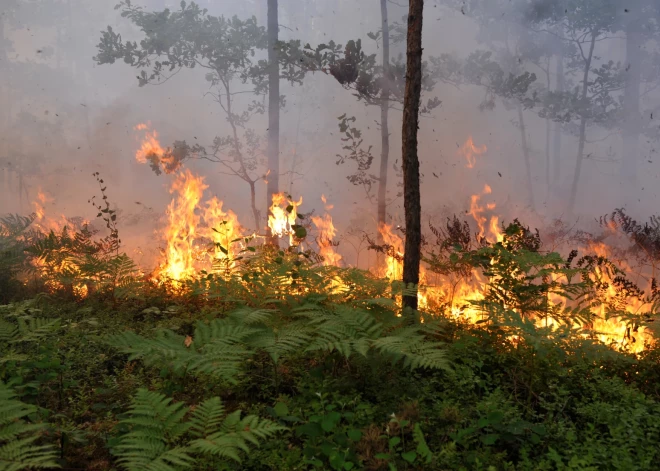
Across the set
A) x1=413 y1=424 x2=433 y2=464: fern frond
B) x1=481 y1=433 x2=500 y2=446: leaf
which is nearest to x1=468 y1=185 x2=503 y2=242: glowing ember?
x1=481 y1=433 x2=500 y2=446: leaf

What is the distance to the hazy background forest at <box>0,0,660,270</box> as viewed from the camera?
2305 cm

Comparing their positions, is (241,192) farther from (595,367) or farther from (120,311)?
(595,367)

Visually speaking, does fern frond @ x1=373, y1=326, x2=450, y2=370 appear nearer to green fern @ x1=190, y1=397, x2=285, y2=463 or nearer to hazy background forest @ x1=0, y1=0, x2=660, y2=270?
green fern @ x1=190, y1=397, x2=285, y2=463

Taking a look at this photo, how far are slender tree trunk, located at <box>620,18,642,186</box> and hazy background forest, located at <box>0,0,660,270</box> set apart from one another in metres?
0.09

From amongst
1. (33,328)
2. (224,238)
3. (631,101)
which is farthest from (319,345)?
(631,101)

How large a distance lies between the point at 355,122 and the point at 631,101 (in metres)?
18.5

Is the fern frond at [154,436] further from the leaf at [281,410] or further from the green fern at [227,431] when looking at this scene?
the leaf at [281,410]

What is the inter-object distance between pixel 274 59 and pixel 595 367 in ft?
39.9

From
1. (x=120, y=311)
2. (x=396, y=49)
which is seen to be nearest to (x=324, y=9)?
(x=396, y=49)

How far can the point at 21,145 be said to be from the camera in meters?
32.6

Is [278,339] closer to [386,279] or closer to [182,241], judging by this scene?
[386,279]

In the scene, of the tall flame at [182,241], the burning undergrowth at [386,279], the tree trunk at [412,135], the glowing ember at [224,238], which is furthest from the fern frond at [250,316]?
the tall flame at [182,241]

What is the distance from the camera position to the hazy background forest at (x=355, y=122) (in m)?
23.0

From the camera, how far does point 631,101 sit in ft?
70.5
